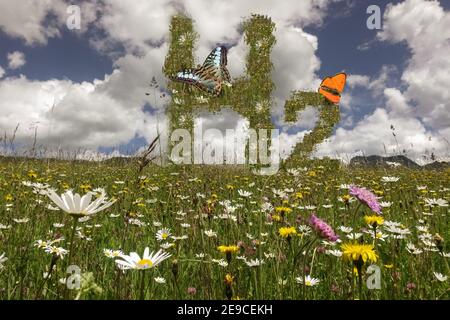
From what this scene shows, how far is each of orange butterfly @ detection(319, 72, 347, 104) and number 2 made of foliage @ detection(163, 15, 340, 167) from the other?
0.92 ft

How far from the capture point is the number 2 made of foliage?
49.3 feet

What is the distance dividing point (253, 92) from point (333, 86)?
322 centimetres

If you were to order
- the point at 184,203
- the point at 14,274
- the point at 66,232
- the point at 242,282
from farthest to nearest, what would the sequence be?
the point at 184,203, the point at 66,232, the point at 242,282, the point at 14,274

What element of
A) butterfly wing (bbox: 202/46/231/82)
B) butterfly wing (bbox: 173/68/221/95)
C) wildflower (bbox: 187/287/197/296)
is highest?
butterfly wing (bbox: 202/46/231/82)

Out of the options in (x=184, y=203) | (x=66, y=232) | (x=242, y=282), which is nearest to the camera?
(x=242, y=282)

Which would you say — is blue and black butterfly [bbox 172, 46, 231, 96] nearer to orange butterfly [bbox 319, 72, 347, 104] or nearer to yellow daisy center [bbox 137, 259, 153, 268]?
orange butterfly [bbox 319, 72, 347, 104]

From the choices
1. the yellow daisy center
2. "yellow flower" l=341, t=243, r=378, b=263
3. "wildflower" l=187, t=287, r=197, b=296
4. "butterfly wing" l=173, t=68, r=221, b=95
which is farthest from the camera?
"butterfly wing" l=173, t=68, r=221, b=95

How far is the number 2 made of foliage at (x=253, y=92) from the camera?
49.3ft

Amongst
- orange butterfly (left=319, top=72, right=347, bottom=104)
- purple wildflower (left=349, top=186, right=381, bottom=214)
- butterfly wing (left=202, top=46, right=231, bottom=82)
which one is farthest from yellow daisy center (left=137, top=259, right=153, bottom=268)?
orange butterfly (left=319, top=72, right=347, bottom=104)

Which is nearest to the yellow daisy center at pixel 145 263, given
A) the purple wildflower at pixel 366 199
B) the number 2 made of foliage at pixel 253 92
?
the purple wildflower at pixel 366 199

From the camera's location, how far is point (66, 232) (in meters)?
3.34
